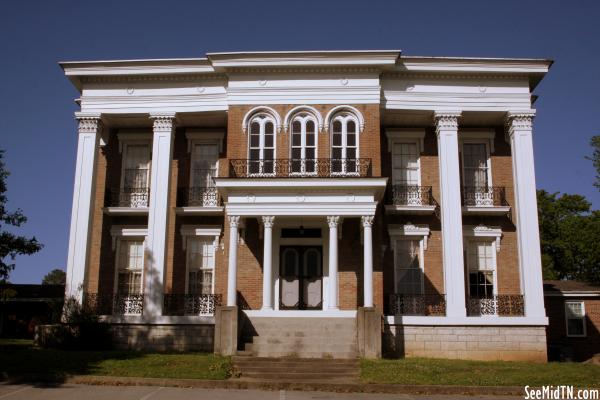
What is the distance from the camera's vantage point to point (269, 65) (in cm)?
2250

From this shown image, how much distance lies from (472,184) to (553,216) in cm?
2395

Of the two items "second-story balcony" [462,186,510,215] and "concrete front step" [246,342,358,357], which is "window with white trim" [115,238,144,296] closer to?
"concrete front step" [246,342,358,357]

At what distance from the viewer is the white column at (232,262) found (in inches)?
808

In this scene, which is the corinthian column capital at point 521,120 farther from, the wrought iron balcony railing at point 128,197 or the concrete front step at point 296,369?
the wrought iron balcony railing at point 128,197

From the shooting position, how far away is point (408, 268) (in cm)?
2367

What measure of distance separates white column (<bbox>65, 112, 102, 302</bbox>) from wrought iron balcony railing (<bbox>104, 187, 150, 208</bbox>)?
168 centimetres

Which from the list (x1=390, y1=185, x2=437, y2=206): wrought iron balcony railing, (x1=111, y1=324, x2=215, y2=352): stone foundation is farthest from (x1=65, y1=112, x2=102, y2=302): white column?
(x1=390, y1=185, x2=437, y2=206): wrought iron balcony railing

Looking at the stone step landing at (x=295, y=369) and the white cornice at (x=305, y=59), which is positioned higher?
the white cornice at (x=305, y=59)

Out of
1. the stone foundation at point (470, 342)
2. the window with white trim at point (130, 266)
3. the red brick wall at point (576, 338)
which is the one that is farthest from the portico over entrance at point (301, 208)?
the red brick wall at point (576, 338)

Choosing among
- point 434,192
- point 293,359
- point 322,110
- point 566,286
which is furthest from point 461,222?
point 566,286

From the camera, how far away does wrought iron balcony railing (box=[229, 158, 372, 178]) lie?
21953 mm

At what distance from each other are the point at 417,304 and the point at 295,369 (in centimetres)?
719

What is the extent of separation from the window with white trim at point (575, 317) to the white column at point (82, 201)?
66.3ft

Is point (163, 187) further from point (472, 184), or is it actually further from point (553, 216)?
point (553, 216)
